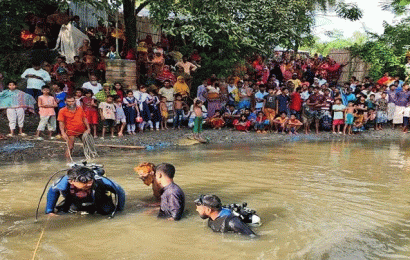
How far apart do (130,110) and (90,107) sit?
1217 millimetres

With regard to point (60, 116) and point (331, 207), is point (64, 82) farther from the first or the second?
point (331, 207)

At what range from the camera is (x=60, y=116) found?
8977mm

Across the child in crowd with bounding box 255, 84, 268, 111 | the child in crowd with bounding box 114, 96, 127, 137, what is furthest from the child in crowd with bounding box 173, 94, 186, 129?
the child in crowd with bounding box 255, 84, 268, 111

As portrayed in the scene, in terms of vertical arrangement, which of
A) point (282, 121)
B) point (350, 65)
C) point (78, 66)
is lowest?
point (282, 121)

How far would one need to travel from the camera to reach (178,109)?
14.4 metres

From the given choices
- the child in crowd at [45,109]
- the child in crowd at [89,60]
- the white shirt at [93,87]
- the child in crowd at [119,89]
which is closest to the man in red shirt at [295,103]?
the child in crowd at [119,89]

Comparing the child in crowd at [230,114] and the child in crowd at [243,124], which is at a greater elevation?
the child in crowd at [230,114]

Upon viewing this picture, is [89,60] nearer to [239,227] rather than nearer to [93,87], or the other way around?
[93,87]

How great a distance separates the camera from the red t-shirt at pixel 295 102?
15469 mm

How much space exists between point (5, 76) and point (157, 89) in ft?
15.2

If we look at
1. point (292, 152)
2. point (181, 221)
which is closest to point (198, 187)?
point (181, 221)

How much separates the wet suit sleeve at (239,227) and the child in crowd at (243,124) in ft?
32.6

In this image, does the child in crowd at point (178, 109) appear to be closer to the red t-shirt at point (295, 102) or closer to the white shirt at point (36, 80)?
the red t-shirt at point (295, 102)

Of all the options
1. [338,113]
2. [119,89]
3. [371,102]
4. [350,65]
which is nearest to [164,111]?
[119,89]
